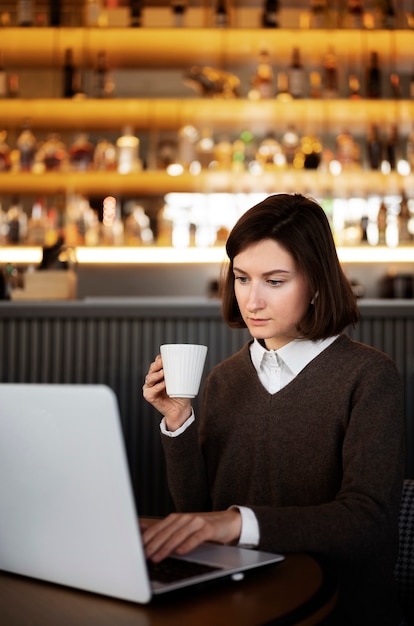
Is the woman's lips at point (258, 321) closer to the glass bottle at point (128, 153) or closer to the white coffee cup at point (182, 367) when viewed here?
the white coffee cup at point (182, 367)

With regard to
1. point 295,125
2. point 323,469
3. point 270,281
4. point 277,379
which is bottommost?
point 323,469

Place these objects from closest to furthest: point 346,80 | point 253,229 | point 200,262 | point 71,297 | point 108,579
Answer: point 108,579 < point 253,229 < point 71,297 < point 200,262 < point 346,80

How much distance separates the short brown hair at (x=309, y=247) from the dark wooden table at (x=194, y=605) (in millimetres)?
463

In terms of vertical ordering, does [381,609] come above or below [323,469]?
below

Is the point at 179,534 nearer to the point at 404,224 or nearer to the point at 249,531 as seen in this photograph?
the point at 249,531

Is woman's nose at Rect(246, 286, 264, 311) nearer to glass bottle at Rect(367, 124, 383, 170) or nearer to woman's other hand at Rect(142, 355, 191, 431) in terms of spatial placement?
woman's other hand at Rect(142, 355, 191, 431)

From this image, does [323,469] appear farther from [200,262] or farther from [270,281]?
[200,262]

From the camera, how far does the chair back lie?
121 cm

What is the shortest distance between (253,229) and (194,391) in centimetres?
26

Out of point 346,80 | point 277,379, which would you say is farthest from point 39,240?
point 277,379

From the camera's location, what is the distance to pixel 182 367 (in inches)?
42.7

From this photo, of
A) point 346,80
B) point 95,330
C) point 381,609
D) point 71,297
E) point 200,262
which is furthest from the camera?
point 346,80

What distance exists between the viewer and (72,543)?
782 mm

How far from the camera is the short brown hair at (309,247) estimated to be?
121 centimetres
